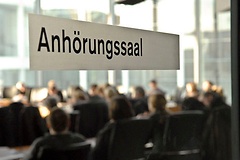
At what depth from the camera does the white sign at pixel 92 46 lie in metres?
1.17

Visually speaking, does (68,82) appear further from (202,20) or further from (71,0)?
(202,20)

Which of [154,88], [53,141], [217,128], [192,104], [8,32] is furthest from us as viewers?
[217,128]

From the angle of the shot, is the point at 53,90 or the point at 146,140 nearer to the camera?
the point at 53,90

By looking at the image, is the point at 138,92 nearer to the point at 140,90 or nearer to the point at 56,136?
the point at 140,90

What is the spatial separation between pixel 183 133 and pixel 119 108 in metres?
0.39

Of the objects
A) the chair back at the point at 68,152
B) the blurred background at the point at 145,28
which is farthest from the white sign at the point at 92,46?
the chair back at the point at 68,152

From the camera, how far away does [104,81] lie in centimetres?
143

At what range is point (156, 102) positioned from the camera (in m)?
1.75

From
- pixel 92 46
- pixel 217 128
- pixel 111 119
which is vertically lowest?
pixel 217 128

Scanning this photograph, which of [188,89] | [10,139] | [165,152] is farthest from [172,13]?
[10,139]

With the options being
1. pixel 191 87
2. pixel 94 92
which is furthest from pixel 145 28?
pixel 191 87

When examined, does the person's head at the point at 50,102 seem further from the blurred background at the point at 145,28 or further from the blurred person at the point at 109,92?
the blurred person at the point at 109,92

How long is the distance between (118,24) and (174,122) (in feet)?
1.73

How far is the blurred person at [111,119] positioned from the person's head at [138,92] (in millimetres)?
40
